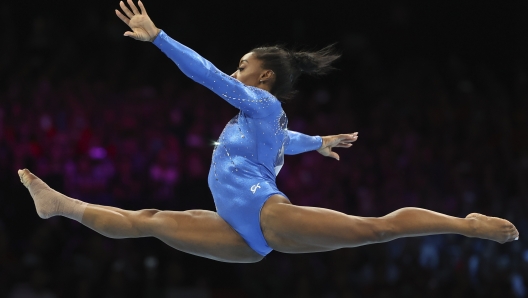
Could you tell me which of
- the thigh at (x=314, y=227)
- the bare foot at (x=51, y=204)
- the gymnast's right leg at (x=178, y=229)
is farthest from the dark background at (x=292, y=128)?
the thigh at (x=314, y=227)

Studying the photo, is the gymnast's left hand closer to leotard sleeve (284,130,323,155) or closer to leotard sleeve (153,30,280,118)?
leotard sleeve (284,130,323,155)

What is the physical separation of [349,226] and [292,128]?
3725 mm

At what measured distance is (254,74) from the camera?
3.28 meters

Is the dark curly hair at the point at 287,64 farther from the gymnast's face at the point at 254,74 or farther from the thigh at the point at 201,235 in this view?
the thigh at the point at 201,235

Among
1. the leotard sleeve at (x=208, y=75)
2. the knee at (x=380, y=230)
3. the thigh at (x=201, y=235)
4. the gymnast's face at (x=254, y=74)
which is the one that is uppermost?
the gymnast's face at (x=254, y=74)

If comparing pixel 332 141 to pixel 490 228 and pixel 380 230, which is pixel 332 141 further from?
pixel 490 228

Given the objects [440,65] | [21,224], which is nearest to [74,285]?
[21,224]

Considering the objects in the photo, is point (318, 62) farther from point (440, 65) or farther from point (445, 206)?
point (440, 65)

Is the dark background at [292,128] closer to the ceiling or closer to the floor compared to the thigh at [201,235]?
closer to the ceiling

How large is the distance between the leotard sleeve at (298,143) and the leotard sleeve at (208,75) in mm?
560

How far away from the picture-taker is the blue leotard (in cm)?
288

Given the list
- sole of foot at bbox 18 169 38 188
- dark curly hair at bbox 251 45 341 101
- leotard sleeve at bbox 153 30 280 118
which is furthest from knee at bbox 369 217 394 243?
sole of foot at bbox 18 169 38 188

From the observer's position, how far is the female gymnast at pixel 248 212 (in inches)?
111

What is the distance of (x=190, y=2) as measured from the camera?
760 cm
